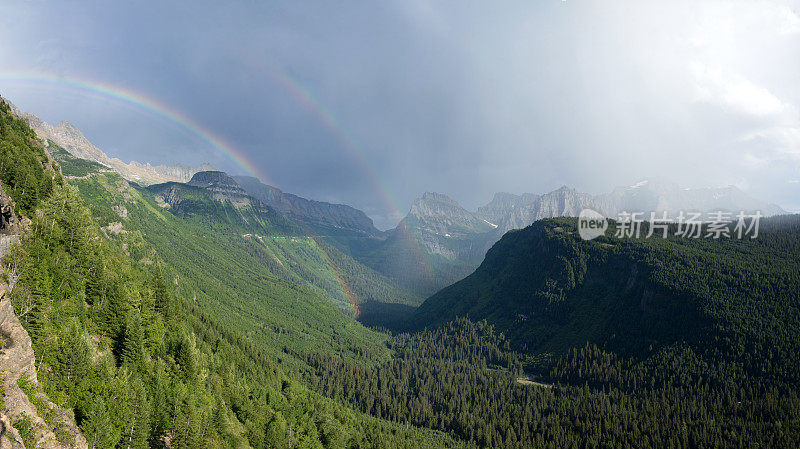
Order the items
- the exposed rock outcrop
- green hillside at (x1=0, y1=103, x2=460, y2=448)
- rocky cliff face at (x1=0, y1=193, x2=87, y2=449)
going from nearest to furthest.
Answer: rocky cliff face at (x1=0, y1=193, x2=87, y2=449) < the exposed rock outcrop < green hillside at (x1=0, y1=103, x2=460, y2=448)

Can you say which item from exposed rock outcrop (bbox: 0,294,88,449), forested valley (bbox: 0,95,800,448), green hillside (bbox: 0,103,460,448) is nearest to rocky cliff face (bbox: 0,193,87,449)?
exposed rock outcrop (bbox: 0,294,88,449)

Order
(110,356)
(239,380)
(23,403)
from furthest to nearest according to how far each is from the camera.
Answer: (239,380)
(110,356)
(23,403)

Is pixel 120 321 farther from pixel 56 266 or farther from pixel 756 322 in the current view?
pixel 756 322

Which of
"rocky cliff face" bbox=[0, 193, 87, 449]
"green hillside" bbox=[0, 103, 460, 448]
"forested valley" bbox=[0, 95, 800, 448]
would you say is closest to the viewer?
"rocky cliff face" bbox=[0, 193, 87, 449]

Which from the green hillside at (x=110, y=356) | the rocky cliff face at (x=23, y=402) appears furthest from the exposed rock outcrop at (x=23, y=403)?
the green hillside at (x=110, y=356)

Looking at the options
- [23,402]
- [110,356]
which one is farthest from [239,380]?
[23,402]

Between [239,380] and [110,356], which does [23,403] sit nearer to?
[110,356]

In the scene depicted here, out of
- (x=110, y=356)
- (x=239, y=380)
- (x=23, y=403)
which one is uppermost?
(x=23, y=403)

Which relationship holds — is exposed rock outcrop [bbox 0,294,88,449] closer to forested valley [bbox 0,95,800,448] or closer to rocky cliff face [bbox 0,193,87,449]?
rocky cliff face [bbox 0,193,87,449]

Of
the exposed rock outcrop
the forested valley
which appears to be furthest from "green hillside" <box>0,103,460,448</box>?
the exposed rock outcrop

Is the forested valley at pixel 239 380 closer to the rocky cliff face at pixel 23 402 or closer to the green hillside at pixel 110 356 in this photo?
the green hillside at pixel 110 356

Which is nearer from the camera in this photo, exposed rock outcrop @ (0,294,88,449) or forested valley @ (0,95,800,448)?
exposed rock outcrop @ (0,294,88,449)

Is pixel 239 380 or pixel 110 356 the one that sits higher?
pixel 110 356

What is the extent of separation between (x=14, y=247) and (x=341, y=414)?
387 feet
